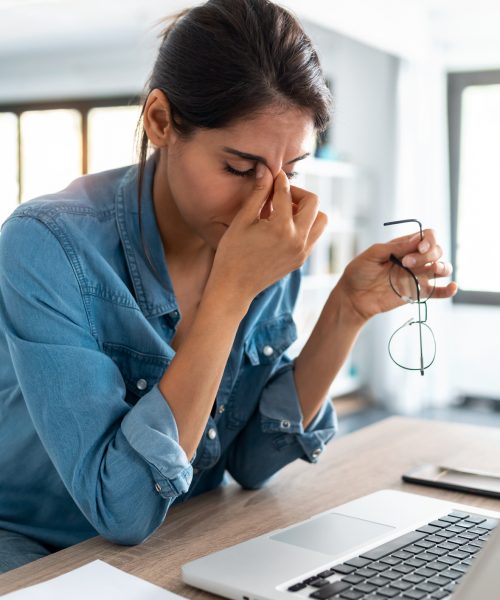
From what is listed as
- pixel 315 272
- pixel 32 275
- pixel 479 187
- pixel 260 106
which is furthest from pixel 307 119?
pixel 479 187

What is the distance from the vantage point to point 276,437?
1.21 meters

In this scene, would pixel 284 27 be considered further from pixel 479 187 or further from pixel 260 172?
pixel 479 187

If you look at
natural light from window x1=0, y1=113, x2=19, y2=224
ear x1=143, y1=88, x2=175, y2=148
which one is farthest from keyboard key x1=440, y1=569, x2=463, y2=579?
natural light from window x1=0, y1=113, x2=19, y2=224

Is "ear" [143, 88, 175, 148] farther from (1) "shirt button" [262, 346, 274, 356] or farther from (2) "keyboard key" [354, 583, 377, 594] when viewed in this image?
(2) "keyboard key" [354, 583, 377, 594]

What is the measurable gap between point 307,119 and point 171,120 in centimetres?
18

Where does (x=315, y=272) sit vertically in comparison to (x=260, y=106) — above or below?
below

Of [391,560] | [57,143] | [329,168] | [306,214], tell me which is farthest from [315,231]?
[57,143]

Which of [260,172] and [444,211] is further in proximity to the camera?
[444,211]

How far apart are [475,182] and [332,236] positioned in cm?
99

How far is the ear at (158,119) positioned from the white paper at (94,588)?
22.5 inches

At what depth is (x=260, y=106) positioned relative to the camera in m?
1.02

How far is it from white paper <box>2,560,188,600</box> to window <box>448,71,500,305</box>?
4630 mm

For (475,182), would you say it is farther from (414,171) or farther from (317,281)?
(317,281)

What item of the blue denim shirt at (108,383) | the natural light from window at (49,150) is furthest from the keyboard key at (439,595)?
the natural light from window at (49,150)
